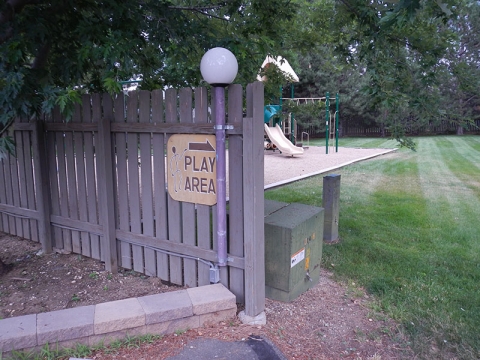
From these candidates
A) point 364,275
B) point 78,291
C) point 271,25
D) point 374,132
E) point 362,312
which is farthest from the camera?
point 374,132

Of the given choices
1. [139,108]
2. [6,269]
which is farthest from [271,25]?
[6,269]

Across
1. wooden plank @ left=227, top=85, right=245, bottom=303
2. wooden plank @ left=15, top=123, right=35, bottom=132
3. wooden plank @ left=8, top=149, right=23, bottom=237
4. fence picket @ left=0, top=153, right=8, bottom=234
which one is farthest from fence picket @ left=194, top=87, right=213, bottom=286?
fence picket @ left=0, top=153, right=8, bottom=234

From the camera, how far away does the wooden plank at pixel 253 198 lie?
108 inches

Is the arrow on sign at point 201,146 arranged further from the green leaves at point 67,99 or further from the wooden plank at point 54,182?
the wooden plank at point 54,182

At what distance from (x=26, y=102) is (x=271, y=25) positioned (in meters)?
3.28

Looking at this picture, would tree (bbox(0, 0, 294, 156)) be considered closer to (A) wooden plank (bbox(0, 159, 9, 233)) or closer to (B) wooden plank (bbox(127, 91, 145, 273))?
(B) wooden plank (bbox(127, 91, 145, 273))

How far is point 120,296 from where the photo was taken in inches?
133

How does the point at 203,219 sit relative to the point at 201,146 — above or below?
below

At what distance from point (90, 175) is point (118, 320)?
1802 mm

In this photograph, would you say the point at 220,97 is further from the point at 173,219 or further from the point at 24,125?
the point at 24,125

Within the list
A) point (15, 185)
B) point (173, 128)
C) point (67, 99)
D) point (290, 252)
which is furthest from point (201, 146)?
point (15, 185)

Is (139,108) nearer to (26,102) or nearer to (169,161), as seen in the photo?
(169,161)

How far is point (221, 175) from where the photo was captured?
115 inches

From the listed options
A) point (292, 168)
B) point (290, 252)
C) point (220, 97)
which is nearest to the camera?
point (220, 97)
